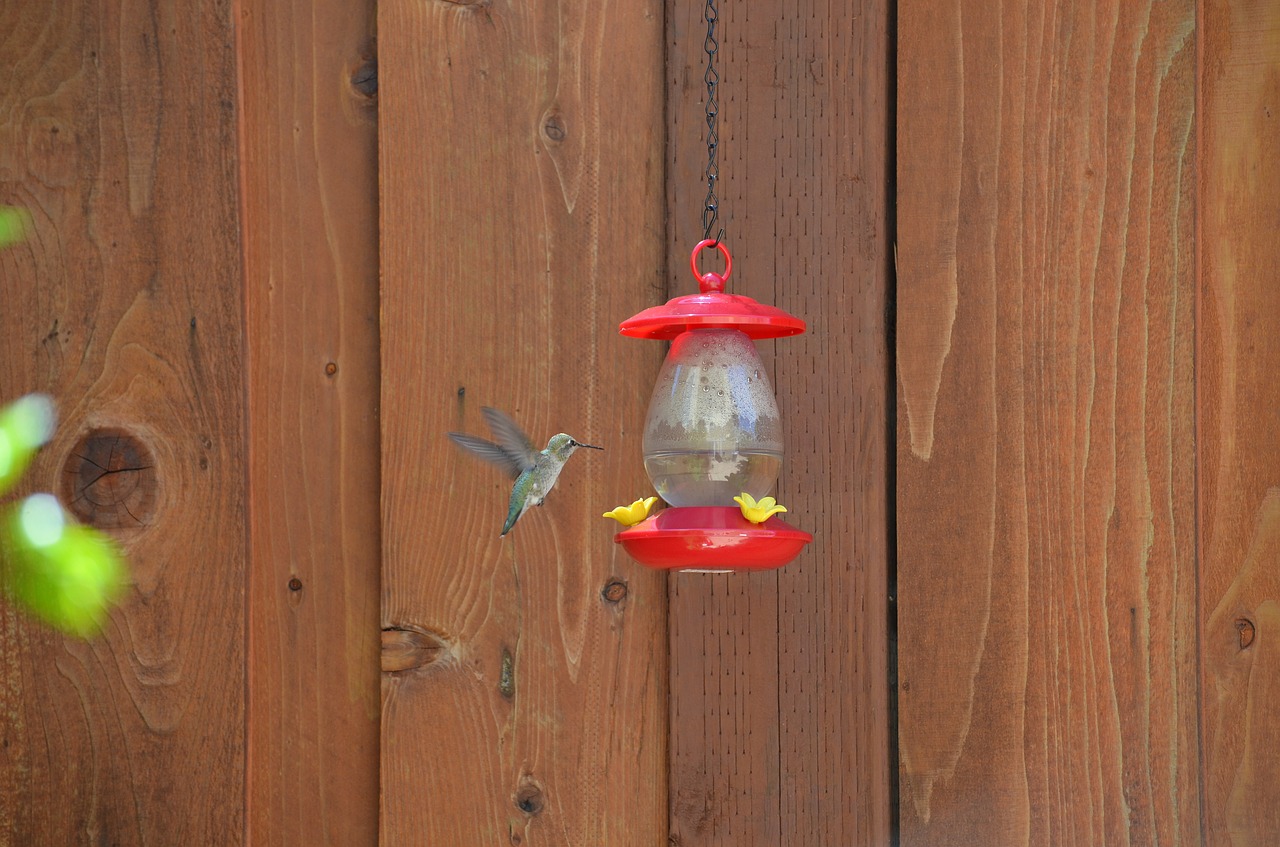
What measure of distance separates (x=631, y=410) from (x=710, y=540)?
0.53m

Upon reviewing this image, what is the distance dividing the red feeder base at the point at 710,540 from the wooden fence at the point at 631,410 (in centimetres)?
40

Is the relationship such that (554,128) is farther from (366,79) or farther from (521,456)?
(521,456)

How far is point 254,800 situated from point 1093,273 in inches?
69.6

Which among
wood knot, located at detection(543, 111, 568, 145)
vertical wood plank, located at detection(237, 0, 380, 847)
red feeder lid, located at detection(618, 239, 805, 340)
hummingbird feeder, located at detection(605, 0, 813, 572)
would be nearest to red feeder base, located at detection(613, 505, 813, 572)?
hummingbird feeder, located at detection(605, 0, 813, 572)

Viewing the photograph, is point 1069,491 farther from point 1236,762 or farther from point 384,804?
point 384,804

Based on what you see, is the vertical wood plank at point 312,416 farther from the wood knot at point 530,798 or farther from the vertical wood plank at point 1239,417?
the vertical wood plank at point 1239,417

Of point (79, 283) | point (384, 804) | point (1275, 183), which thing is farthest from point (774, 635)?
point (79, 283)

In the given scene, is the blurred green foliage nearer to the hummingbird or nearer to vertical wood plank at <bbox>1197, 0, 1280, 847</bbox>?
the hummingbird

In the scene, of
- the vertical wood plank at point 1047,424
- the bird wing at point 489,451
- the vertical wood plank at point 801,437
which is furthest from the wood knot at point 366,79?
the vertical wood plank at point 1047,424

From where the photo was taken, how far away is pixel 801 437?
96.5 inches

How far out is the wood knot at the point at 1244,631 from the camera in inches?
93.0

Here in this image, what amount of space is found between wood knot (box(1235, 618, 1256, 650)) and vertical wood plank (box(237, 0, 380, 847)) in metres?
1.52

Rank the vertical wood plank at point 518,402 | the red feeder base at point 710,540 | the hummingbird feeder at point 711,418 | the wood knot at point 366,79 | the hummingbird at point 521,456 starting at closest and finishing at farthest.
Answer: the red feeder base at point 710,540, the hummingbird feeder at point 711,418, the hummingbird at point 521,456, the vertical wood plank at point 518,402, the wood knot at point 366,79

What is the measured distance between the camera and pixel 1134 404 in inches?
95.2
